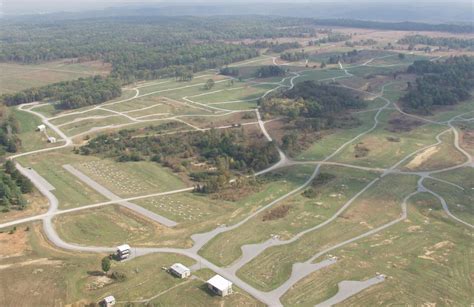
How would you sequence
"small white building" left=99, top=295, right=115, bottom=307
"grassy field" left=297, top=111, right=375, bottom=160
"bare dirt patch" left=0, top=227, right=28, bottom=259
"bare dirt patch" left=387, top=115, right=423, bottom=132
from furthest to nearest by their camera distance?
"bare dirt patch" left=387, top=115, right=423, bottom=132 < "grassy field" left=297, top=111, right=375, bottom=160 < "bare dirt patch" left=0, top=227, right=28, bottom=259 < "small white building" left=99, top=295, right=115, bottom=307

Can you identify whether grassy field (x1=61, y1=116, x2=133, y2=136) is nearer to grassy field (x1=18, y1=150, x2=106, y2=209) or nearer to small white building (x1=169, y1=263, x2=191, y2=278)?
grassy field (x1=18, y1=150, x2=106, y2=209)

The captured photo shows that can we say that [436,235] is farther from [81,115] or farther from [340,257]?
[81,115]

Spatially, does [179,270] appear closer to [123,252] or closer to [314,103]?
[123,252]

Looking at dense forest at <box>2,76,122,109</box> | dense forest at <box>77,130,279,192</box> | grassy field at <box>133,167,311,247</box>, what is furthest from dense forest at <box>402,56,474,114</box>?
dense forest at <box>2,76,122,109</box>

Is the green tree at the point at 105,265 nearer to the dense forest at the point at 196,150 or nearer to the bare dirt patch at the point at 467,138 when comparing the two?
the dense forest at the point at 196,150

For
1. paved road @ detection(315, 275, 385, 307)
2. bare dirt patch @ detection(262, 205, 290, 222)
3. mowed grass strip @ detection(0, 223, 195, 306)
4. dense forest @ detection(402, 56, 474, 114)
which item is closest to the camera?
paved road @ detection(315, 275, 385, 307)

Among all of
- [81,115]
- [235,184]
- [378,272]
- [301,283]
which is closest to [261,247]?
[301,283]
